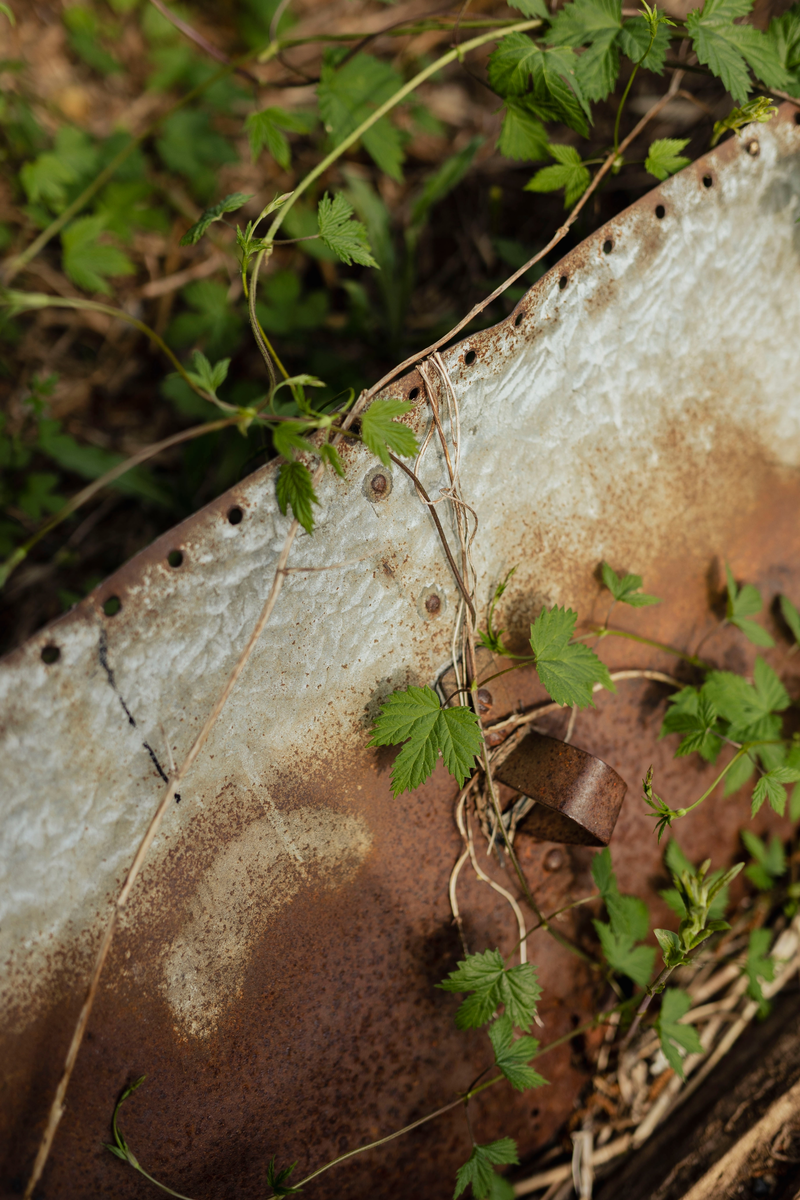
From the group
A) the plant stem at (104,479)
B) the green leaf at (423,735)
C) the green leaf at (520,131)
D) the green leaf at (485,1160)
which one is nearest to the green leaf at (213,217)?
the plant stem at (104,479)

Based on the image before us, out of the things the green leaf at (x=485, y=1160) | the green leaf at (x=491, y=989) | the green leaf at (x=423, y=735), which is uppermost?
the green leaf at (x=423, y=735)

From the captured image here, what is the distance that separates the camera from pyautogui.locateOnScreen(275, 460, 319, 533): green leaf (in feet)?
3.02

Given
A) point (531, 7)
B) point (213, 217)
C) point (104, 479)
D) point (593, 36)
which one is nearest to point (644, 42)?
point (593, 36)

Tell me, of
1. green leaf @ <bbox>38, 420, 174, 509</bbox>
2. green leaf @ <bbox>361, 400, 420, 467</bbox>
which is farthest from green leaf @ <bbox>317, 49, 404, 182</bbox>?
green leaf @ <bbox>38, 420, 174, 509</bbox>

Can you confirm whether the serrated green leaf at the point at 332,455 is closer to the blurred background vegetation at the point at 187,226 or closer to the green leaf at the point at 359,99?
the blurred background vegetation at the point at 187,226

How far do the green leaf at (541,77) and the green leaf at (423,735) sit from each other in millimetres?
919

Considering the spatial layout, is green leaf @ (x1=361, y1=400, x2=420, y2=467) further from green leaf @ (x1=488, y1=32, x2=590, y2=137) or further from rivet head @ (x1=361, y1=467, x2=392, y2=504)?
green leaf @ (x1=488, y1=32, x2=590, y2=137)

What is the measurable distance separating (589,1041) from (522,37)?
64.2 inches

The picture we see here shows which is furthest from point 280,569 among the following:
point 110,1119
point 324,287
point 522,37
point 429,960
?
point 324,287

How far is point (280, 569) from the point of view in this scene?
0.97 m

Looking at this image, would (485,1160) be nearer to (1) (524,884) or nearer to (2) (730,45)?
(1) (524,884)

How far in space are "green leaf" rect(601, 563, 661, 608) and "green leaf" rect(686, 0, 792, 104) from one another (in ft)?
2.32

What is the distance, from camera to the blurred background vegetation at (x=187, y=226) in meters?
1.54

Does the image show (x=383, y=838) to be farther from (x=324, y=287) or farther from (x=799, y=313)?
(x=324, y=287)
